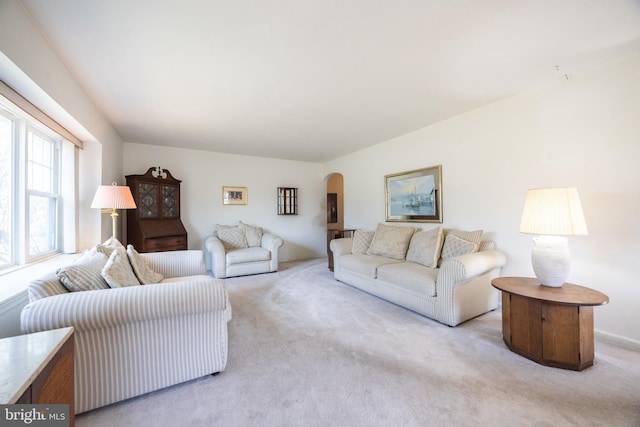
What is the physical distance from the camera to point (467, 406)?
57.4 inches

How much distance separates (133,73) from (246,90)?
0.97 m

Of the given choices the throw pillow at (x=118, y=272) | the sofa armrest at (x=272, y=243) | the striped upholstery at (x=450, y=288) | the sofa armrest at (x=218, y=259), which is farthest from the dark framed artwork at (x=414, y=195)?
the throw pillow at (x=118, y=272)

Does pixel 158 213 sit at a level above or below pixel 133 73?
below

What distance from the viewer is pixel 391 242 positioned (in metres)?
3.64

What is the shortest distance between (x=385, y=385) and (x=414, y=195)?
2.84 metres

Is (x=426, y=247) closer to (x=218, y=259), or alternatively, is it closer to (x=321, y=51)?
(x=321, y=51)

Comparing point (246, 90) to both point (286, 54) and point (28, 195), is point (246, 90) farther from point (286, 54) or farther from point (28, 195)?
point (28, 195)

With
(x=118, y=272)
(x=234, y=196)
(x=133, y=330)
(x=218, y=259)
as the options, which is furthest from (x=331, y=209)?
(x=133, y=330)

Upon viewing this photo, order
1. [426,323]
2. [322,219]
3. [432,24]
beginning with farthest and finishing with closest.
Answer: [322,219] → [426,323] → [432,24]

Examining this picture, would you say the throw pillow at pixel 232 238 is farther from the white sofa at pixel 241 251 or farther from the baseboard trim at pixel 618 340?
the baseboard trim at pixel 618 340

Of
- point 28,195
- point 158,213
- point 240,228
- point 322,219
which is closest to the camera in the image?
point 28,195

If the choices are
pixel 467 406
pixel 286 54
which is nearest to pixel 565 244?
pixel 467 406

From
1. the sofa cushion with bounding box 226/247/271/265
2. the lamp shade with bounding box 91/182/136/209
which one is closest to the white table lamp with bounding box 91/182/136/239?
the lamp shade with bounding box 91/182/136/209

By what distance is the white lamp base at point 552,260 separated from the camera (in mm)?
1976
